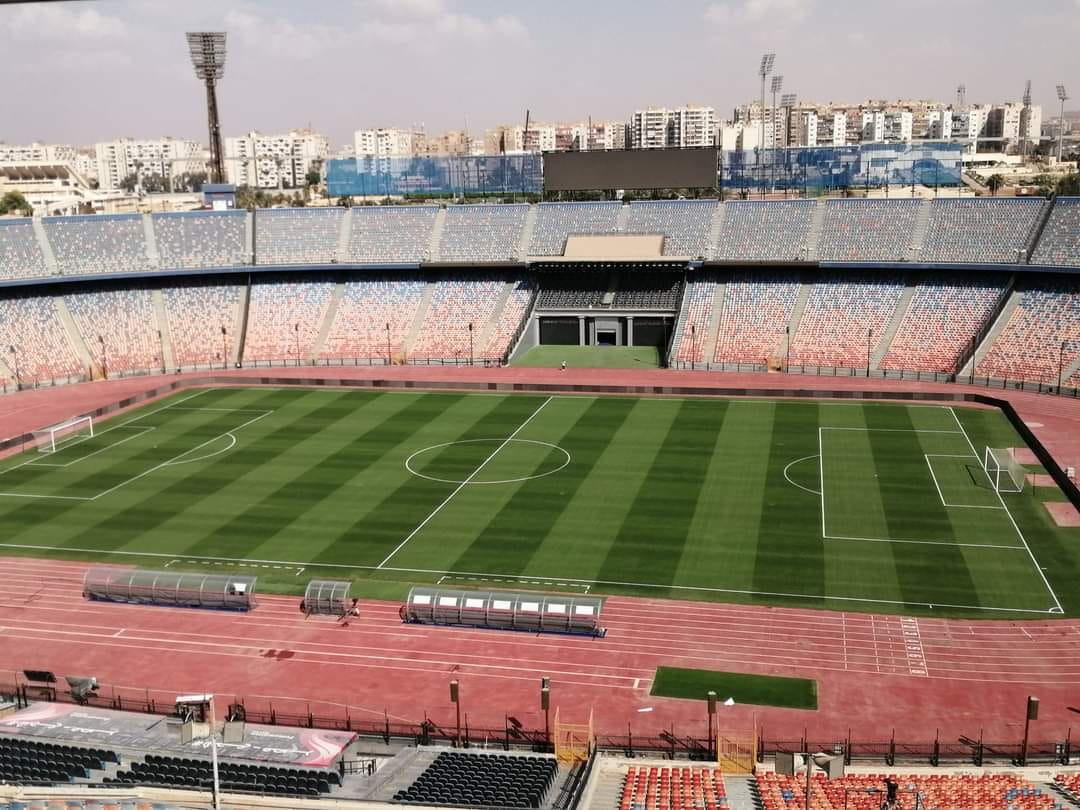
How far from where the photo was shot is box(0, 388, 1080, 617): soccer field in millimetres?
38812

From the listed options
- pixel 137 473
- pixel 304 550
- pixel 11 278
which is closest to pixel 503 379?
pixel 137 473

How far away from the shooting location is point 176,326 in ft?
270

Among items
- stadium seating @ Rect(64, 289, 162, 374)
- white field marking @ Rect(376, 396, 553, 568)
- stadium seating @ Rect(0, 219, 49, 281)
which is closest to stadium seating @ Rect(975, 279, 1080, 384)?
white field marking @ Rect(376, 396, 553, 568)

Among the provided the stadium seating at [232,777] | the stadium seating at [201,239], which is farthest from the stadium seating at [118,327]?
the stadium seating at [232,777]

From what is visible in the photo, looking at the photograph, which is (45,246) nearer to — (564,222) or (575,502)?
(564,222)

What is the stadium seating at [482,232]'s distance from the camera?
86875 millimetres

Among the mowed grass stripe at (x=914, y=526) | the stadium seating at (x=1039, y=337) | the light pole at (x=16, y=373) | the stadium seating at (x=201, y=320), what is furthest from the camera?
the stadium seating at (x=201, y=320)

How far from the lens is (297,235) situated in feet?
Result: 293

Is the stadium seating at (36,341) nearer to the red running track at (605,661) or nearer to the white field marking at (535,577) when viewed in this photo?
the white field marking at (535,577)

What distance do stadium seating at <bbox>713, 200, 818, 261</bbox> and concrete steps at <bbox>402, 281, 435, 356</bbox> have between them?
22.8m

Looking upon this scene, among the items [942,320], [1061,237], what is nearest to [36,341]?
[942,320]

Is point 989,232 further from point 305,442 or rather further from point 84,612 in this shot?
point 84,612

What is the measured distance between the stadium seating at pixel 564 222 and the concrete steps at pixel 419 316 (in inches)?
344

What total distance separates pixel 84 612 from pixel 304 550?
8291 mm
